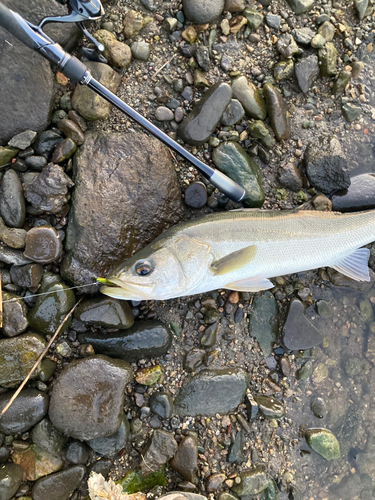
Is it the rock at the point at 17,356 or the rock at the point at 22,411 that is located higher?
the rock at the point at 17,356

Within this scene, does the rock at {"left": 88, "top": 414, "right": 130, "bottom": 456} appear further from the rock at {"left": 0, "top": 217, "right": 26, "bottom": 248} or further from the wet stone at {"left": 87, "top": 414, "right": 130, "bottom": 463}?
the rock at {"left": 0, "top": 217, "right": 26, "bottom": 248}

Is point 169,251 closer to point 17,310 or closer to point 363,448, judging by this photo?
point 17,310

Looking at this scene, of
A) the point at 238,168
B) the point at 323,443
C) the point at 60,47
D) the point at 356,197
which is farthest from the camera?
the point at 356,197

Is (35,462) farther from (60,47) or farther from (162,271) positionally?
(60,47)

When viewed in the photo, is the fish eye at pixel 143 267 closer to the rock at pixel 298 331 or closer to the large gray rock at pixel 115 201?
the large gray rock at pixel 115 201

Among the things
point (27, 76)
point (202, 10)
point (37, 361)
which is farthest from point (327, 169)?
point (37, 361)

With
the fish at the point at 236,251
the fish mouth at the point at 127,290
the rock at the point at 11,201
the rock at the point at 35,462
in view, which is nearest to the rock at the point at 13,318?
the rock at the point at 11,201

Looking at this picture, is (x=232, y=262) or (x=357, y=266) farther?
(x=357, y=266)
